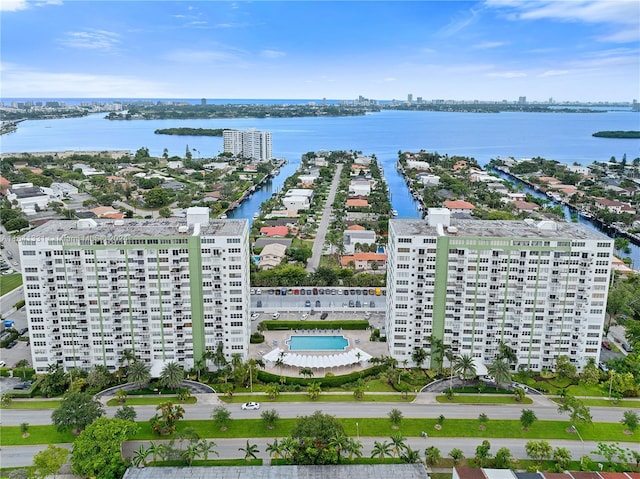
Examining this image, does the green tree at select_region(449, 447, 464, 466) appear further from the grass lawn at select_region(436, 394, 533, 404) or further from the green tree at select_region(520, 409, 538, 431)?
the grass lawn at select_region(436, 394, 533, 404)

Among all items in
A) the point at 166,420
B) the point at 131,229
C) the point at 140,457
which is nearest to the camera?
the point at 140,457

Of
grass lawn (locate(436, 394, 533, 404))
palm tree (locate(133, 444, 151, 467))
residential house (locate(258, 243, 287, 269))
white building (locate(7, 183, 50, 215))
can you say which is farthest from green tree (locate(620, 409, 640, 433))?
white building (locate(7, 183, 50, 215))

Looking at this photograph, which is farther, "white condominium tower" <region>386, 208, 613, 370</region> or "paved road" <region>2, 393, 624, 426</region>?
"white condominium tower" <region>386, 208, 613, 370</region>

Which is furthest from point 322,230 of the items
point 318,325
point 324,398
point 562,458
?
point 562,458

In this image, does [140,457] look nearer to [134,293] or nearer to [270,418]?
[270,418]

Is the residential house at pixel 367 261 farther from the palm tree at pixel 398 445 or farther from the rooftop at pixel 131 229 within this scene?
the palm tree at pixel 398 445

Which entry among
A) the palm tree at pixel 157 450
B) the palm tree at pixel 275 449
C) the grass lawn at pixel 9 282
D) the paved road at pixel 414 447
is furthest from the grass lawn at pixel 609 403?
the grass lawn at pixel 9 282
